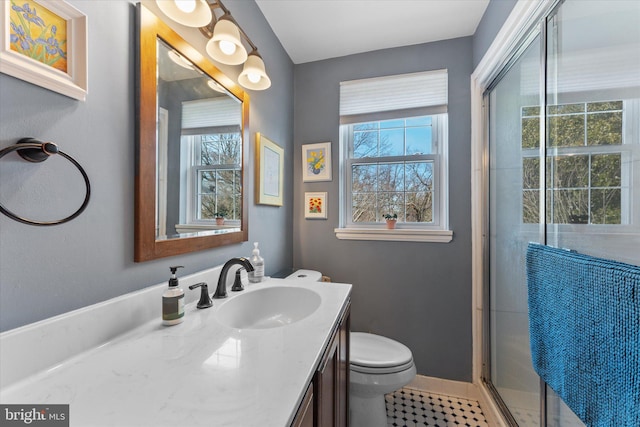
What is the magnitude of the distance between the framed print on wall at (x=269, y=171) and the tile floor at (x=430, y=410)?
4.92 ft

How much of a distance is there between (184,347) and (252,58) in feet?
Result: 3.97

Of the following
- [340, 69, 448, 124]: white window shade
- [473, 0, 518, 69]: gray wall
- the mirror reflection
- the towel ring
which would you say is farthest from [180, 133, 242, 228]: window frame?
[473, 0, 518, 69]: gray wall

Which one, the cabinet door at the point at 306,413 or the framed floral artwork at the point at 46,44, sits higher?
the framed floral artwork at the point at 46,44

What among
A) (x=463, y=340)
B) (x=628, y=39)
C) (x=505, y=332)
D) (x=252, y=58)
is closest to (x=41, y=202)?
(x=252, y=58)

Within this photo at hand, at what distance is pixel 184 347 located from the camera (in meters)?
0.60

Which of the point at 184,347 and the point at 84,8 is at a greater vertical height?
the point at 84,8

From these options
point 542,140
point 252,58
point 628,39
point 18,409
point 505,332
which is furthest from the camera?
point 505,332

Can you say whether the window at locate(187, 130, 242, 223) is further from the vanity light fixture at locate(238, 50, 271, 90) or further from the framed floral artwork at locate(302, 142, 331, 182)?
the framed floral artwork at locate(302, 142, 331, 182)

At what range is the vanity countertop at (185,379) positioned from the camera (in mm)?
398

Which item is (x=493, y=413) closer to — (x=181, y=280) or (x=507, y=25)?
(x=181, y=280)

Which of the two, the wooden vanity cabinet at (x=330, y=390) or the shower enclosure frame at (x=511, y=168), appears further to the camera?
the shower enclosure frame at (x=511, y=168)

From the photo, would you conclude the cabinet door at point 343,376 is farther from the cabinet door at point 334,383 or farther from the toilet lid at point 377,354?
the toilet lid at point 377,354

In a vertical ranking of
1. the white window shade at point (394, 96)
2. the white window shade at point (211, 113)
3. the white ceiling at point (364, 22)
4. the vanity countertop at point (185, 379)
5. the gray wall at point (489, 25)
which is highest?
the white ceiling at point (364, 22)

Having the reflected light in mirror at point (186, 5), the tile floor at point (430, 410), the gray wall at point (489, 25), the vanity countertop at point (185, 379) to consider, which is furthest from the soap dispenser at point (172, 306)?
the gray wall at point (489, 25)
